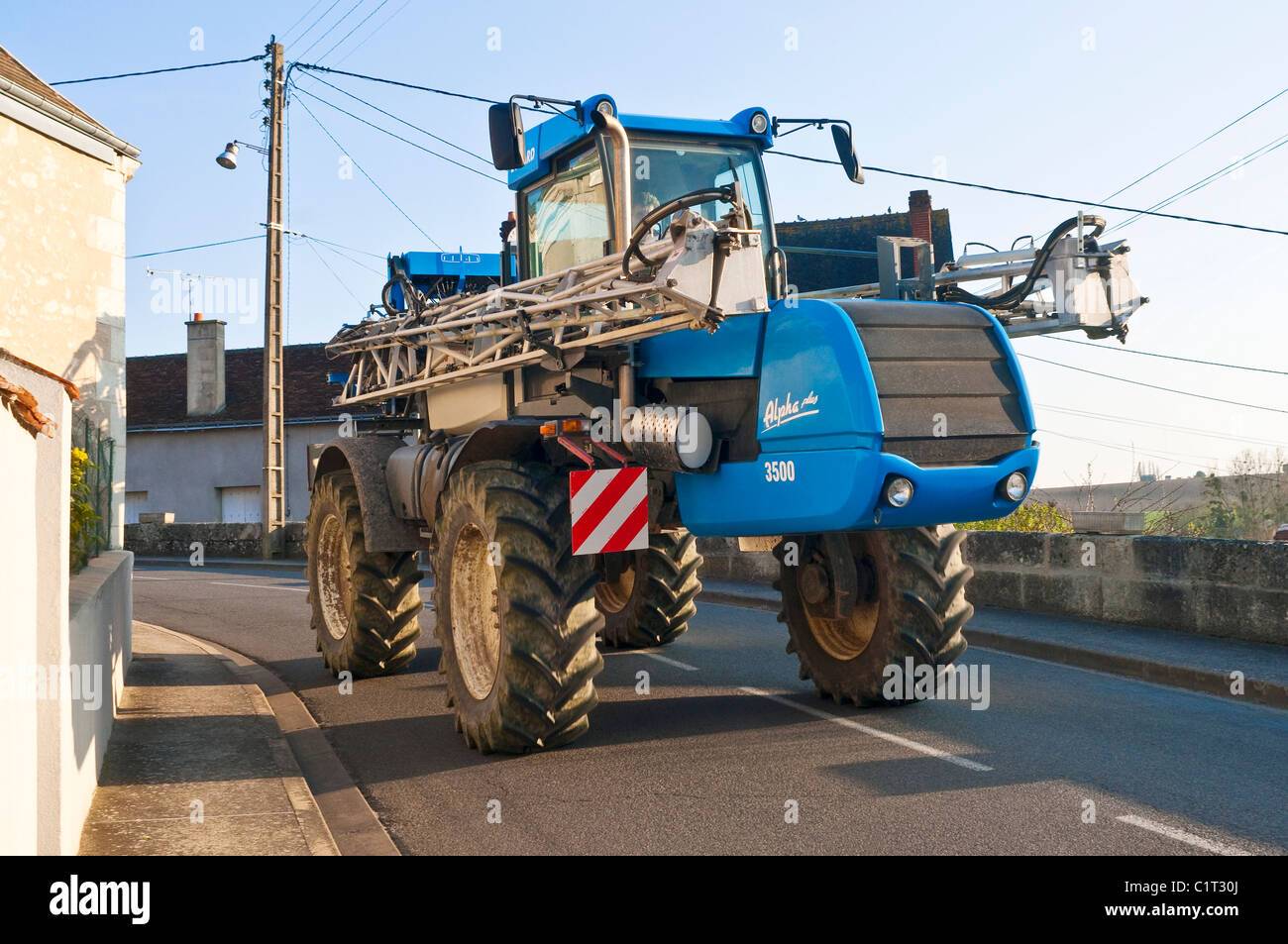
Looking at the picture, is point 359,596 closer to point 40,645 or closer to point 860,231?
point 40,645

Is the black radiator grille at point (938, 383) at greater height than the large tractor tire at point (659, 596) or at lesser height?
greater

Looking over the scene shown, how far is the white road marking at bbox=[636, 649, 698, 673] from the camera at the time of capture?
9711 millimetres

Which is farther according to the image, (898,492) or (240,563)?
(240,563)

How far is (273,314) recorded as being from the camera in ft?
84.8

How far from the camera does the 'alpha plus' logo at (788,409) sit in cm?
622

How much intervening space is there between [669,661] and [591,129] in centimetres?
465

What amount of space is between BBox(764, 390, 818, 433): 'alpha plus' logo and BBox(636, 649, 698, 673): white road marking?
3672 mm

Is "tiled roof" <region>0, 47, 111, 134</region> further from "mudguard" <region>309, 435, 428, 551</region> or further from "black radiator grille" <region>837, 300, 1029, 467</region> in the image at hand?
"black radiator grille" <region>837, 300, 1029, 467</region>

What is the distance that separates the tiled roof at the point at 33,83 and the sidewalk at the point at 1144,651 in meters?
9.37

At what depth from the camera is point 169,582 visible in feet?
68.4

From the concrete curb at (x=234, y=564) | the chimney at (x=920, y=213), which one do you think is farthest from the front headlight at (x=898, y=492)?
the chimney at (x=920, y=213)

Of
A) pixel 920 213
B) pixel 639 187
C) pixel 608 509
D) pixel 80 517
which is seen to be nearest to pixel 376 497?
pixel 80 517

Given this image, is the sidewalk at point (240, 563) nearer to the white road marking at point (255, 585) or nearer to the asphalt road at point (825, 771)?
the white road marking at point (255, 585)

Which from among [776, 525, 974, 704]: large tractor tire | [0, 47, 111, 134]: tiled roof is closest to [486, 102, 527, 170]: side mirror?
[776, 525, 974, 704]: large tractor tire
